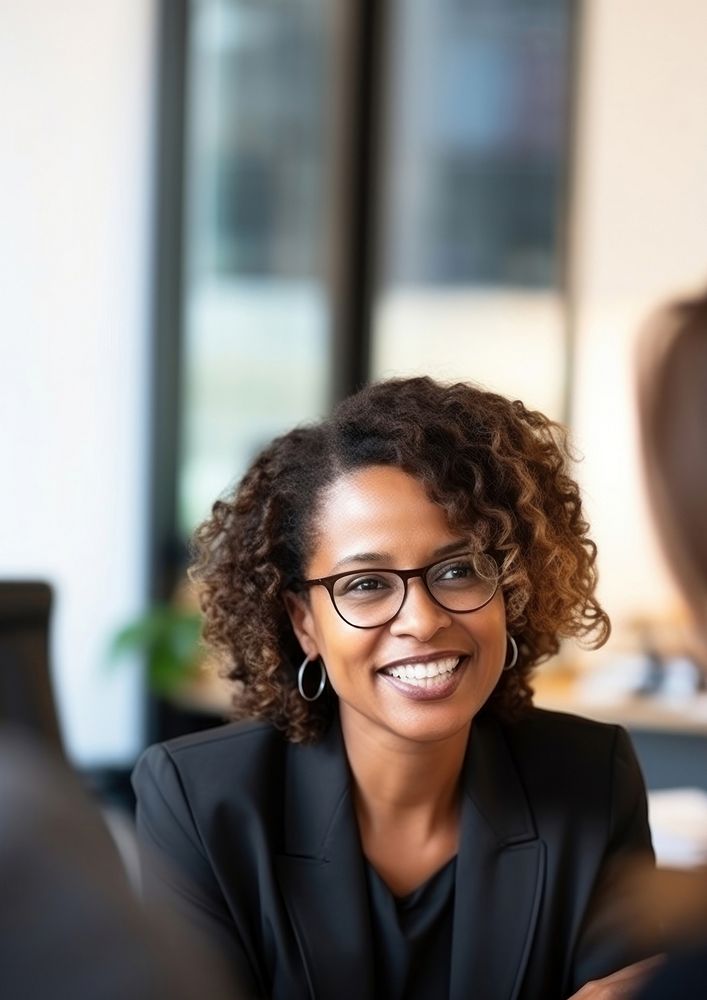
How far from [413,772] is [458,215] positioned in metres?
3.69

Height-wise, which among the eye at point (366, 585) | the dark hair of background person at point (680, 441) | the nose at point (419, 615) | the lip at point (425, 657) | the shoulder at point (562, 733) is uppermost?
the dark hair of background person at point (680, 441)

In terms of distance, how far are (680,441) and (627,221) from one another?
12.3 ft

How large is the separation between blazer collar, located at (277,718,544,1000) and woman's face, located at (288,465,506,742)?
132 millimetres

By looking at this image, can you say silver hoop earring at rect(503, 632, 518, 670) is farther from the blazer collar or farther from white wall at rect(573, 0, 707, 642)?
white wall at rect(573, 0, 707, 642)

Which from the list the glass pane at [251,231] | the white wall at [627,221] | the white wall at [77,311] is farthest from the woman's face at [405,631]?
the glass pane at [251,231]

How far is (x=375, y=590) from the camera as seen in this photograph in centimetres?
170

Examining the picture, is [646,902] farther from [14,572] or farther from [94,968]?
[14,572]

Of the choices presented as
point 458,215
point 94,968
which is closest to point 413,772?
point 94,968

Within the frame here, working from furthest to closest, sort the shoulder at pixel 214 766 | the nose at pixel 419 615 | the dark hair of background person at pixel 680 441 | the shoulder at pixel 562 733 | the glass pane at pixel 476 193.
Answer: the glass pane at pixel 476 193, the shoulder at pixel 562 733, the shoulder at pixel 214 766, the nose at pixel 419 615, the dark hair of background person at pixel 680 441

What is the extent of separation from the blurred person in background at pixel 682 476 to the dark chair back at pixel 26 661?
107 centimetres

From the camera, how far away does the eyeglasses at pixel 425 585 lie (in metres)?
1.69

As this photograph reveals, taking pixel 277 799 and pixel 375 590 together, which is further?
pixel 277 799

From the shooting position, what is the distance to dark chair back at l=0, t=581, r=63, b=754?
7.25ft

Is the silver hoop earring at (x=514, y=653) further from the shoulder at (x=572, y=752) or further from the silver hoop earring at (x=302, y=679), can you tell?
the silver hoop earring at (x=302, y=679)
